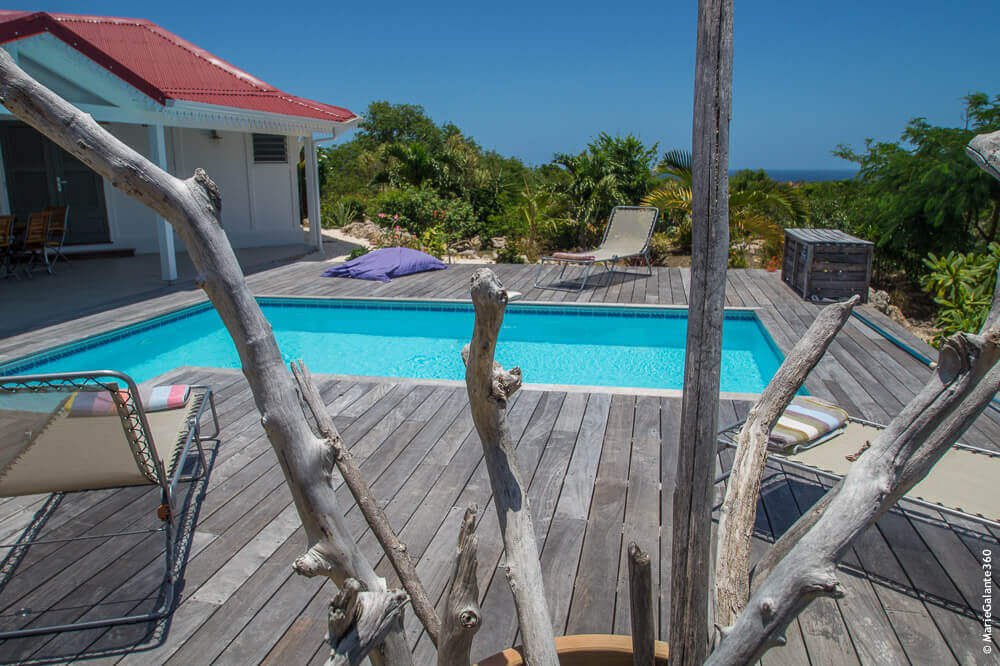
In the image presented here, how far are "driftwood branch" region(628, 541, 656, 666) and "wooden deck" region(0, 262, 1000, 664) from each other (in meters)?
0.87

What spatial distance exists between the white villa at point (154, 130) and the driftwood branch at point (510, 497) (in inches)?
328

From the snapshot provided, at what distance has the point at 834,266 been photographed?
7.29 m

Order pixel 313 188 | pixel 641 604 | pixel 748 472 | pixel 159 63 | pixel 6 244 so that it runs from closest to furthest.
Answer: pixel 641 604 < pixel 748 472 < pixel 6 244 < pixel 159 63 < pixel 313 188

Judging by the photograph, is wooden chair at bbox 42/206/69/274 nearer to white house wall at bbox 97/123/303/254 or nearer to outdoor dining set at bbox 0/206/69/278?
outdoor dining set at bbox 0/206/69/278

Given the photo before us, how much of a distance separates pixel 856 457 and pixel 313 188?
10219 mm

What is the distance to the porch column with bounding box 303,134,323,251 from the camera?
11.2 metres

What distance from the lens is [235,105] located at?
9.13 metres

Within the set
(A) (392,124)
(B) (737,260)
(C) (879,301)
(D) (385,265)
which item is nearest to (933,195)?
(C) (879,301)

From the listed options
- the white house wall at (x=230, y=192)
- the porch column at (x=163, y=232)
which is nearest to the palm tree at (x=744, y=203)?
the white house wall at (x=230, y=192)

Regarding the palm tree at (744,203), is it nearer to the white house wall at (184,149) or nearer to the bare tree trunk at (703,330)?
the white house wall at (184,149)

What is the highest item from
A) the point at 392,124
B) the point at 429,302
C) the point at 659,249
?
the point at 392,124

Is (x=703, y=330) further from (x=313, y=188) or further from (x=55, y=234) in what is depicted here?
(x=55, y=234)

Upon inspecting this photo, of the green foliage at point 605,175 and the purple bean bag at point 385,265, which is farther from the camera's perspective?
the green foliage at point 605,175

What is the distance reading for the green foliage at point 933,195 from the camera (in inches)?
330
